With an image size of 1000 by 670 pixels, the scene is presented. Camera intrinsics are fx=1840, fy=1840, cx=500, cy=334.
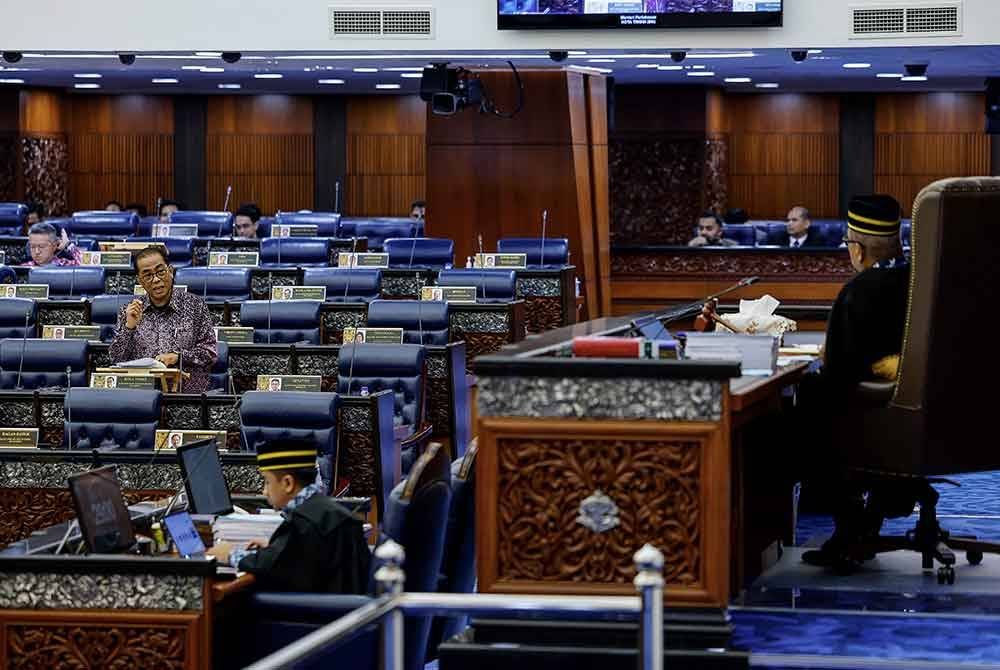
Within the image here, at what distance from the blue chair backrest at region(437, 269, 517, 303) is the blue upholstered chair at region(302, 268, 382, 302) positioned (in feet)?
1.63

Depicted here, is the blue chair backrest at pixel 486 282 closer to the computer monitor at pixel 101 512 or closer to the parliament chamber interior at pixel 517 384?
the parliament chamber interior at pixel 517 384

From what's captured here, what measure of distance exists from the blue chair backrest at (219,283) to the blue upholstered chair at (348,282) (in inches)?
18.0

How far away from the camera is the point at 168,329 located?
897 cm

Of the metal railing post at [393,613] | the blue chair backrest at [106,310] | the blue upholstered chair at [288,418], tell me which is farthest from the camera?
the blue chair backrest at [106,310]

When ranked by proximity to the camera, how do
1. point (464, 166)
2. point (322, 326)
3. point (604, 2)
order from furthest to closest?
point (464, 166), point (604, 2), point (322, 326)

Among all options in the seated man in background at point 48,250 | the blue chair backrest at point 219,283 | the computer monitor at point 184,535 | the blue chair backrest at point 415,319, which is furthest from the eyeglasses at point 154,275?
the seated man in background at point 48,250

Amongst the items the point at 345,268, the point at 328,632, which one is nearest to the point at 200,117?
the point at 345,268

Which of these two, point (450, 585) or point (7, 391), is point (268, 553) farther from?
point (7, 391)

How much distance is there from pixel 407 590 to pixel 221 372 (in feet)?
15.2

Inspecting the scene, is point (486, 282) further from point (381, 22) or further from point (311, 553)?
point (311, 553)

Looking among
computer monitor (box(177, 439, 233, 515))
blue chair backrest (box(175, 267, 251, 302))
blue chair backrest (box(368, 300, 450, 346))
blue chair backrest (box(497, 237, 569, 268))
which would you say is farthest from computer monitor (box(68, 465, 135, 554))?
blue chair backrest (box(497, 237, 569, 268))

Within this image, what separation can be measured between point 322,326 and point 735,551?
6.77 metres

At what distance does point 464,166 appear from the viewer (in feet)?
56.3

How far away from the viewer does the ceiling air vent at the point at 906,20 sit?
15.2 m
